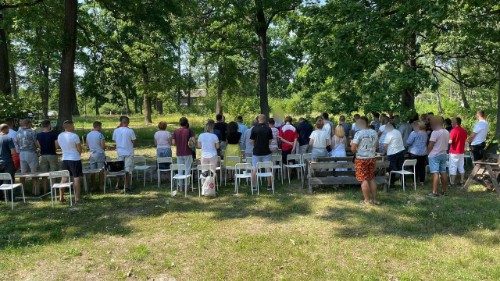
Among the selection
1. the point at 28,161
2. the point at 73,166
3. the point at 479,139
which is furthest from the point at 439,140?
the point at 28,161

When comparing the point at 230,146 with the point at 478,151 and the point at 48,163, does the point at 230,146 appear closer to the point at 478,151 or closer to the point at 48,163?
the point at 48,163

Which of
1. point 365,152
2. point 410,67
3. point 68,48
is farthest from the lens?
point 68,48

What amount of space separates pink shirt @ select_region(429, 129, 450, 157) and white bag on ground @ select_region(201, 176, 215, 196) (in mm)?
4768

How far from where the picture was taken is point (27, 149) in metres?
10.1

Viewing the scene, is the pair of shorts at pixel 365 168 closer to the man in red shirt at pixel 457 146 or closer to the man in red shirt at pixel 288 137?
the man in red shirt at pixel 457 146

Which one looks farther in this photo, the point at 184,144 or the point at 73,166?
the point at 184,144

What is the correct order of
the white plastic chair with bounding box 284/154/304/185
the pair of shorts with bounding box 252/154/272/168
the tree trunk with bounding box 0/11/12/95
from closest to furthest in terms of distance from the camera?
the pair of shorts with bounding box 252/154/272/168 → the white plastic chair with bounding box 284/154/304/185 → the tree trunk with bounding box 0/11/12/95

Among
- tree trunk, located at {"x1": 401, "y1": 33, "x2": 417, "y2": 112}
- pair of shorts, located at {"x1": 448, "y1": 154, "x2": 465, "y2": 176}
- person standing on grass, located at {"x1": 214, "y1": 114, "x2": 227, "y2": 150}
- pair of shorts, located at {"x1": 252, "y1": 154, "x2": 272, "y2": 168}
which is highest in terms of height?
tree trunk, located at {"x1": 401, "y1": 33, "x2": 417, "y2": 112}

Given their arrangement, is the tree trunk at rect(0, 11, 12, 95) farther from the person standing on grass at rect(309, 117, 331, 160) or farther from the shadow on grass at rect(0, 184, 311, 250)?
the person standing on grass at rect(309, 117, 331, 160)

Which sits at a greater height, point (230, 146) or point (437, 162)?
point (230, 146)

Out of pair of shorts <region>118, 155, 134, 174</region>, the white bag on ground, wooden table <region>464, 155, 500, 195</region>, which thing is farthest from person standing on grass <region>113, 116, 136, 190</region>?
wooden table <region>464, 155, 500, 195</region>

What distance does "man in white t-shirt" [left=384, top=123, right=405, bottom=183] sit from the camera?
10055mm

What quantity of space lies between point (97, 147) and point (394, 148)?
699cm

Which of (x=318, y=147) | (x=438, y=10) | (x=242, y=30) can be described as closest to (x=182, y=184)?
(x=318, y=147)
